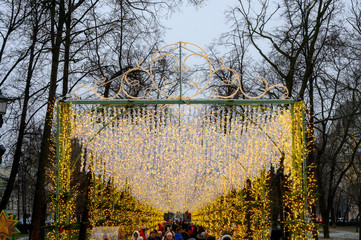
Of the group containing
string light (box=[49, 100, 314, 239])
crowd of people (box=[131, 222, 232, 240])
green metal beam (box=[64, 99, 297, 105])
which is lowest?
crowd of people (box=[131, 222, 232, 240])

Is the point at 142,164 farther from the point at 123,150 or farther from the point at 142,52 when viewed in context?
the point at 142,52

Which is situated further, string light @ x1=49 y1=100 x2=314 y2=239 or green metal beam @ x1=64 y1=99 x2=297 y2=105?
string light @ x1=49 y1=100 x2=314 y2=239

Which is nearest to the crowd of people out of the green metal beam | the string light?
the string light

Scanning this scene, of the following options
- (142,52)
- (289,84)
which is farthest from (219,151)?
(142,52)

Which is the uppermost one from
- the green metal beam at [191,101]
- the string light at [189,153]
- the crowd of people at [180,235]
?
the green metal beam at [191,101]

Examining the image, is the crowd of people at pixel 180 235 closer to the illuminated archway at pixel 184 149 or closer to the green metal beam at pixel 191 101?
the illuminated archway at pixel 184 149

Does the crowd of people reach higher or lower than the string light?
lower

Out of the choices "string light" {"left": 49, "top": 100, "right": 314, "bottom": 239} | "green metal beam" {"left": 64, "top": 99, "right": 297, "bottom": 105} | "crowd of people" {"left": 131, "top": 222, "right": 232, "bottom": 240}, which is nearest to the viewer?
"green metal beam" {"left": 64, "top": 99, "right": 297, "bottom": 105}

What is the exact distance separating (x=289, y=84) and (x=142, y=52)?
9.23m

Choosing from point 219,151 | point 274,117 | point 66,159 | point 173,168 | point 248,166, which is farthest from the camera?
point 173,168

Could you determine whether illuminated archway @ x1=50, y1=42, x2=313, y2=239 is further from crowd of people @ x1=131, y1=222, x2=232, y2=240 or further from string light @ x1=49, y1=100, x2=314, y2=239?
crowd of people @ x1=131, y1=222, x2=232, y2=240

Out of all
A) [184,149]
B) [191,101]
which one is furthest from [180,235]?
[191,101]

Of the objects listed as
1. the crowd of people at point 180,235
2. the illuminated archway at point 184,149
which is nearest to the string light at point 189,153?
the illuminated archway at point 184,149

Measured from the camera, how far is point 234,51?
87.8 ft
